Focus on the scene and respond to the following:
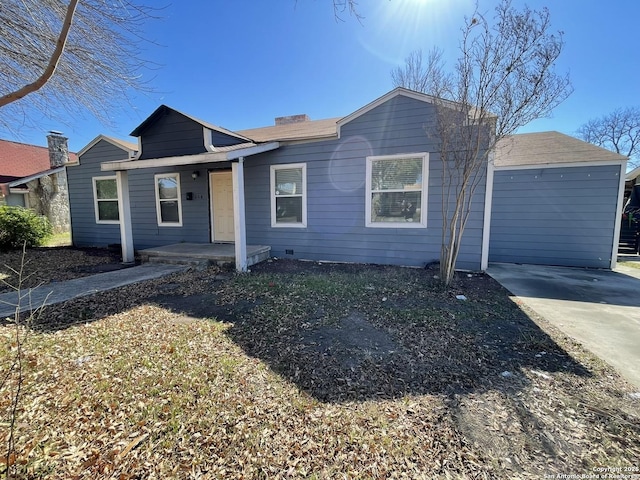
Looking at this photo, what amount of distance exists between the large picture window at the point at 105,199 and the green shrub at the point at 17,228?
192 centimetres

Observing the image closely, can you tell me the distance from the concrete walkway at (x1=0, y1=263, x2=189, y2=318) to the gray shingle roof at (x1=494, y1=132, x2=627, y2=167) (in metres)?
8.08

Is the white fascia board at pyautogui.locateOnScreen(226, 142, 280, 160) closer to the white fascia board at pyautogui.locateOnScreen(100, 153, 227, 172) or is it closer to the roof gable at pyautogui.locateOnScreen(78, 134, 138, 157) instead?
the white fascia board at pyautogui.locateOnScreen(100, 153, 227, 172)

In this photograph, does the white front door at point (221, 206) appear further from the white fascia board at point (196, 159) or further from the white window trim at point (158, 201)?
the white fascia board at point (196, 159)

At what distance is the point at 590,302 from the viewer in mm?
4406

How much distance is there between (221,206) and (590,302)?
829 centimetres

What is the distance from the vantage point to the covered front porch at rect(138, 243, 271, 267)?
6594 millimetres

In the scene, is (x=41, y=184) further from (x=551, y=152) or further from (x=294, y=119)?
(x=551, y=152)

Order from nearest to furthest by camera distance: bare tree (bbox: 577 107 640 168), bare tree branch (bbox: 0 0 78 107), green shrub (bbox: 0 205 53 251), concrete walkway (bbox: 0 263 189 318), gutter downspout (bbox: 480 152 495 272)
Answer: bare tree branch (bbox: 0 0 78 107) < concrete walkway (bbox: 0 263 189 318) < gutter downspout (bbox: 480 152 495 272) < green shrub (bbox: 0 205 53 251) < bare tree (bbox: 577 107 640 168)

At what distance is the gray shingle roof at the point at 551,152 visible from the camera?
21.3ft

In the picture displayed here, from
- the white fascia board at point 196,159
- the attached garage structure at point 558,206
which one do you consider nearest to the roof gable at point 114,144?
the white fascia board at point 196,159

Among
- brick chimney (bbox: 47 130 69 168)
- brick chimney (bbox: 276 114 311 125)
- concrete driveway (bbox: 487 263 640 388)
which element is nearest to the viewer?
concrete driveway (bbox: 487 263 640 388)

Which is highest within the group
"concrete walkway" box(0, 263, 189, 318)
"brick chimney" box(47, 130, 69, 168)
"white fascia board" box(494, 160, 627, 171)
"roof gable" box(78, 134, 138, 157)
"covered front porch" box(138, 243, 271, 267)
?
"brick chimney" box(47, 130, 69, 168)

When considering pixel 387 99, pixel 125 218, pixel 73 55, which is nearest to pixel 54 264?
pixel 125 218

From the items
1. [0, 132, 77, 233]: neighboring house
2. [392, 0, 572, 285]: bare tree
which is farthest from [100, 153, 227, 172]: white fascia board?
[0, 132, 77, 233]: neighboring house
